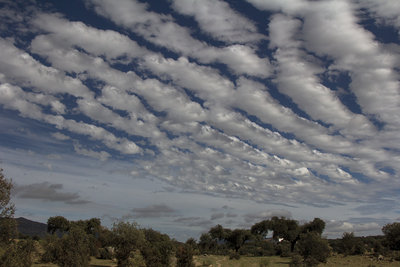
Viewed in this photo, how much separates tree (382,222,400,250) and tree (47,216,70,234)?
3380 inches

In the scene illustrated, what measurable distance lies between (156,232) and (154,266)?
32.9 m

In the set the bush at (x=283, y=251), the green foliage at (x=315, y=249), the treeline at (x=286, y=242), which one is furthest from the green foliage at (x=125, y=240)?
the bush at (x=283, y=251)

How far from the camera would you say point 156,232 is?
268 ft

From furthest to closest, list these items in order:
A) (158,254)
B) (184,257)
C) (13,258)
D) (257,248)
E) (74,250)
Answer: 1. (257,248)
2. (184,257)
3. (158,254)
4. (74,250)
5. (13,258)

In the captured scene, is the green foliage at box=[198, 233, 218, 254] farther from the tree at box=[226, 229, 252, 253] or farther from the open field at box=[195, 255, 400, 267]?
the open field at box=[195, 255, 400, 267]

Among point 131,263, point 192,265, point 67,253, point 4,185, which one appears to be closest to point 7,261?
point 4,185

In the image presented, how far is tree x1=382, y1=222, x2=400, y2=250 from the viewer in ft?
237

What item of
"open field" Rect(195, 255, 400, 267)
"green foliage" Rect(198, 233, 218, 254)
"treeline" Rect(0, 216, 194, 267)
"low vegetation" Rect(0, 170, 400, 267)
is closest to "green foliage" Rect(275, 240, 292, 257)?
"low vegetation" Rect(0, 170, 400, 267)

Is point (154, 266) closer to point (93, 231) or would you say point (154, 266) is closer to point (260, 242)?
point (93, 231)

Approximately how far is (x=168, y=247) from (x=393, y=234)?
168 ft

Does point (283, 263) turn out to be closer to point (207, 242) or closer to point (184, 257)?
point (184, 257)

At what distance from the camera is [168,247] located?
52312 mm

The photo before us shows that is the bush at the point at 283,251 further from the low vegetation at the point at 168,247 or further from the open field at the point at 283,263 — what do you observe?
the open field at the point at 283,263

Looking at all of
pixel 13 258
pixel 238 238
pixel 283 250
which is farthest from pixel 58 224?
pixel 13 258
